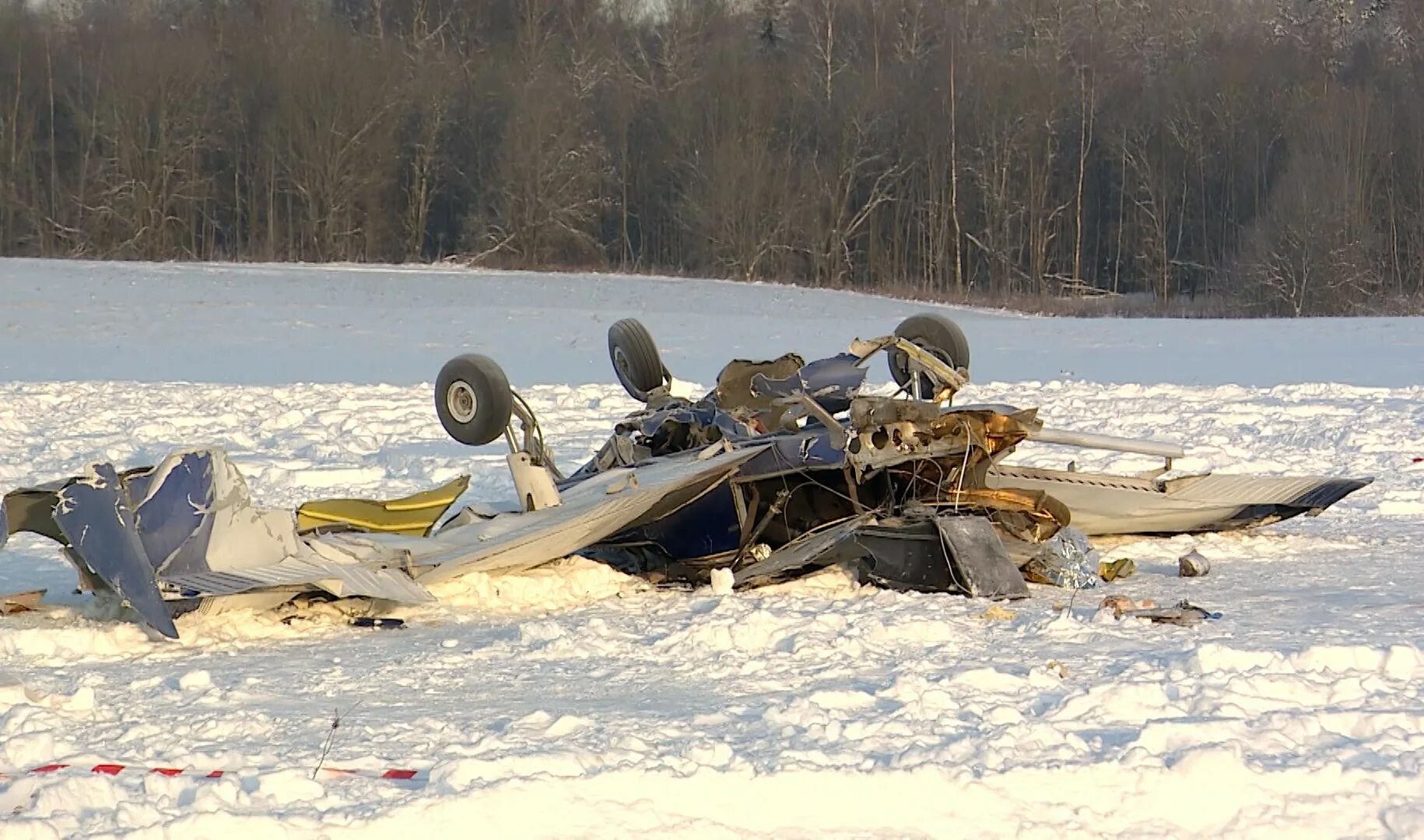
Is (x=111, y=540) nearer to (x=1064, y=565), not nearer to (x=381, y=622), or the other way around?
(x=381, y=622)

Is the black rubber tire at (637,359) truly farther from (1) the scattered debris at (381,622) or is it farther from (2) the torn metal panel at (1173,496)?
(1) the scattered debris at (381,622)

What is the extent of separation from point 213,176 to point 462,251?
944 centimetres

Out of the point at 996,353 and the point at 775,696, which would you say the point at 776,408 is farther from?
the point at 996,353

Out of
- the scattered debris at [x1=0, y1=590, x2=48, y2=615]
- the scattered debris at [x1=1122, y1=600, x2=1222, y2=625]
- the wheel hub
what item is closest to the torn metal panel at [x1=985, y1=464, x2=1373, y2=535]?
the scattered debris at [x1=1122, y1=600, x2=1222, y2=625]

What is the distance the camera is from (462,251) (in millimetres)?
58000

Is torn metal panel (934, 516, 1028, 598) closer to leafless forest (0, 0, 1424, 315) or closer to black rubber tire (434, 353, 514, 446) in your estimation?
black rubber tire (434, 353, 514, 446)

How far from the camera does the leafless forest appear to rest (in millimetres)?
56156

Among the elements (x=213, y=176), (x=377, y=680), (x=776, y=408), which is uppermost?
(x=213, y=176)

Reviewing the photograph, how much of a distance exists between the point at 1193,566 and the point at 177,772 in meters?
5.53

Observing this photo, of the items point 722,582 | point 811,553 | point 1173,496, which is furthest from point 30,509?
point 1173,496

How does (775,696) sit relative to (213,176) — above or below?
below

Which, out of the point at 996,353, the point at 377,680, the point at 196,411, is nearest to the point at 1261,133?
the point at 996,353

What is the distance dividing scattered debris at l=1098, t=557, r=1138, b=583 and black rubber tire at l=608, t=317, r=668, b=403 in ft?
10.3

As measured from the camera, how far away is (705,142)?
192ft
